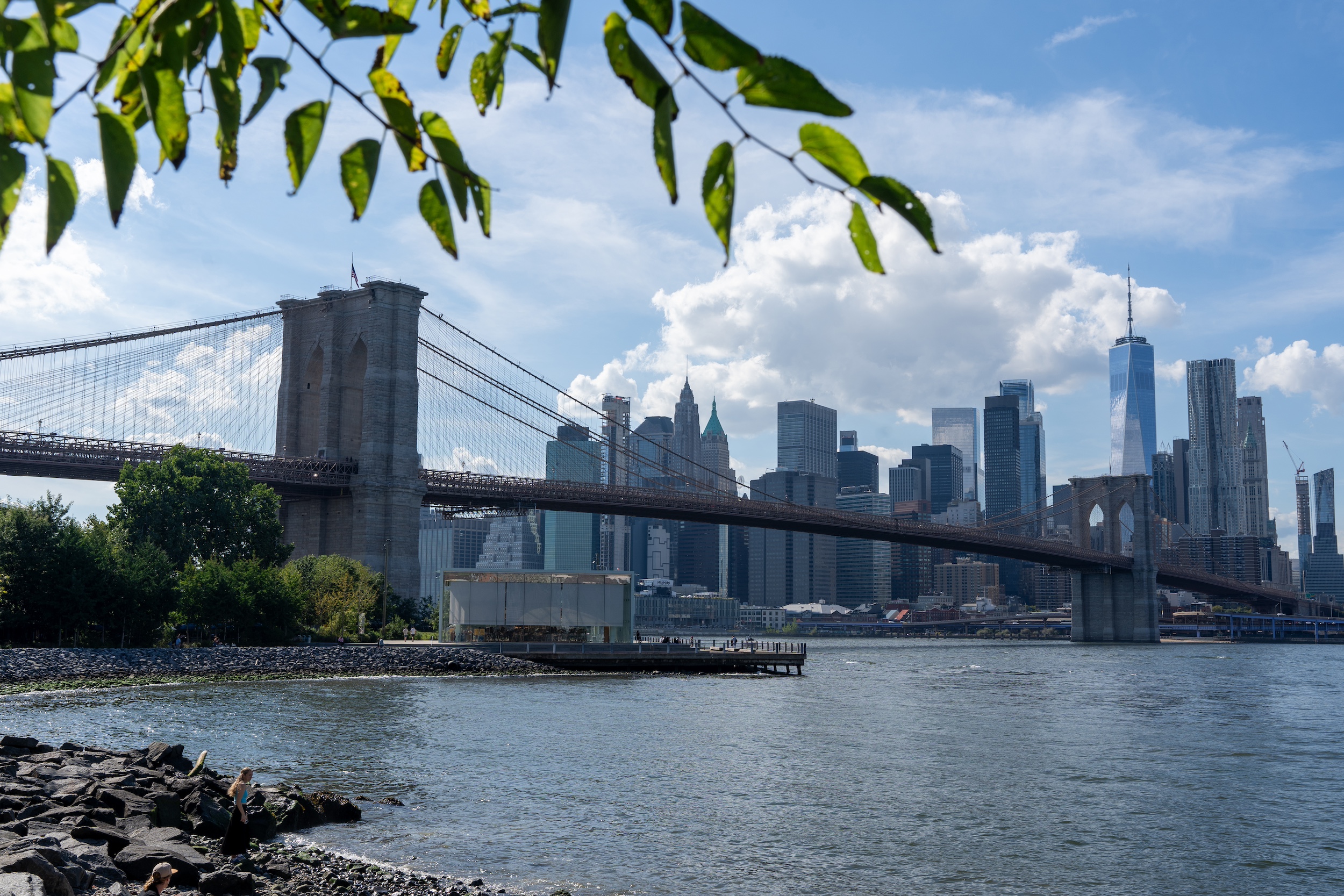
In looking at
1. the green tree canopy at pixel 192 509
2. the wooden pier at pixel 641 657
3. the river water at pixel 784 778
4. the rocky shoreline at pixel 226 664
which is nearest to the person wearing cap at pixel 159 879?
the river water at pixel 784 778

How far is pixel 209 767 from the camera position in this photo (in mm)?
23062

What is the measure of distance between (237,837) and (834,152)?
50.1 feet

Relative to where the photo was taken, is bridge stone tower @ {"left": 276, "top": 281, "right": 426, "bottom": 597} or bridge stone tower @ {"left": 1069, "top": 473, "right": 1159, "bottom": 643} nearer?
bridge stone tower @ {"left": 276, "top": 281, "right": 426, "bottom": 597}

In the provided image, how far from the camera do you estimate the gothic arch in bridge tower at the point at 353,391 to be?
73625mm

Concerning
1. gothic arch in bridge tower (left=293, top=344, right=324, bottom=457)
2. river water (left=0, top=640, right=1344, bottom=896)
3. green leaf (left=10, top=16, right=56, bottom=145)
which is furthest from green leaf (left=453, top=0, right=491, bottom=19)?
gothic arch in bridge tower (left=293, top=344, right=324, bottom=457)

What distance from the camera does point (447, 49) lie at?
7.29ft

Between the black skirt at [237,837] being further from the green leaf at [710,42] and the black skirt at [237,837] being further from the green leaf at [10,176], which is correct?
the green leaf at [710,42]

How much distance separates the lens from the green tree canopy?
5609cm

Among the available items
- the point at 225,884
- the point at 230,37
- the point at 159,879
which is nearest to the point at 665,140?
the point at 230,37

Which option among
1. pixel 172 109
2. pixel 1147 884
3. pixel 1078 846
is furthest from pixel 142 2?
pixel 1078 846

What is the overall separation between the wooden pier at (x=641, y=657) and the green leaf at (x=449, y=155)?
5431 cm

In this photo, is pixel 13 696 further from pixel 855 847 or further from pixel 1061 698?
pixel 1061 698

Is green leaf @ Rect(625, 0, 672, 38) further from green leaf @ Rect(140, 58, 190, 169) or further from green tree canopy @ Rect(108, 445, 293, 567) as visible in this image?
green tree canopy @ Rect(108, 445, 293, 567)

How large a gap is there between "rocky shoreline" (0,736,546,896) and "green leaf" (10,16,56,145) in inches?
391
